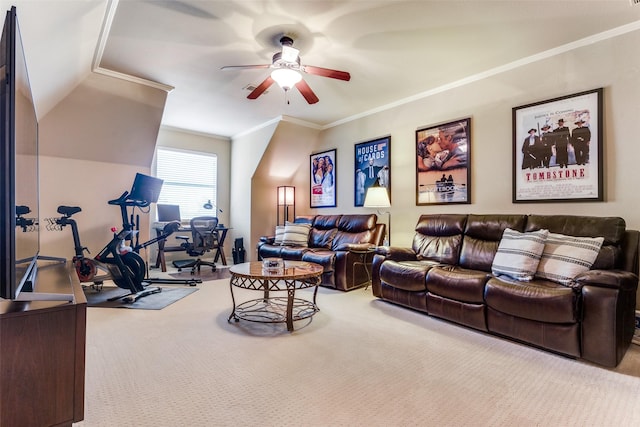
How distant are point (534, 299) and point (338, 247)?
2678mm

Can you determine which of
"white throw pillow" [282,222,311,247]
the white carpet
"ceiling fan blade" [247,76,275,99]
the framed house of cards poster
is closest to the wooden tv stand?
the white carpet

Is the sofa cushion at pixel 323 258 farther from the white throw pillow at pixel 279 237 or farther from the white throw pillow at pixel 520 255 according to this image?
the white throw pillow at pixel 520 255

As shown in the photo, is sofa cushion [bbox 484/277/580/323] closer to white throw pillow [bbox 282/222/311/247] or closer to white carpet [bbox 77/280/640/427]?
white carpet [bbox 77/280/640/427]

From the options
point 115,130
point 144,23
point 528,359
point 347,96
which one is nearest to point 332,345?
point 528,359

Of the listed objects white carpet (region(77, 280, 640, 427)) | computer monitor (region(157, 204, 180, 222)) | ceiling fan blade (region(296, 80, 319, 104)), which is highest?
ceiling fan blade (region(296, 80, 319, 104))

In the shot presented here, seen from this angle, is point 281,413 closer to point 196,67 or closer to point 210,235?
point 196,67

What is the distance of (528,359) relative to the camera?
2160 millimetres

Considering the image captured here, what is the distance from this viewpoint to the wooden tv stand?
118 centimetres

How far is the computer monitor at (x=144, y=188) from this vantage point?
3713mm

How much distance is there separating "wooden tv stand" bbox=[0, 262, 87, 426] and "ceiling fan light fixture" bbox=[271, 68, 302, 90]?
2.27 meters

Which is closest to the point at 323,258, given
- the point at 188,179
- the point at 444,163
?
the point at 444,163

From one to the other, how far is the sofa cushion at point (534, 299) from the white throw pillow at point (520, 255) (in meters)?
0.10

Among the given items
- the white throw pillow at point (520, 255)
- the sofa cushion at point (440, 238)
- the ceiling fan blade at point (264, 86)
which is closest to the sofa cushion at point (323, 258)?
the sofa cushion at point (440, 238)

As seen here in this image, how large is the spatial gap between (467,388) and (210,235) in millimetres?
4527
